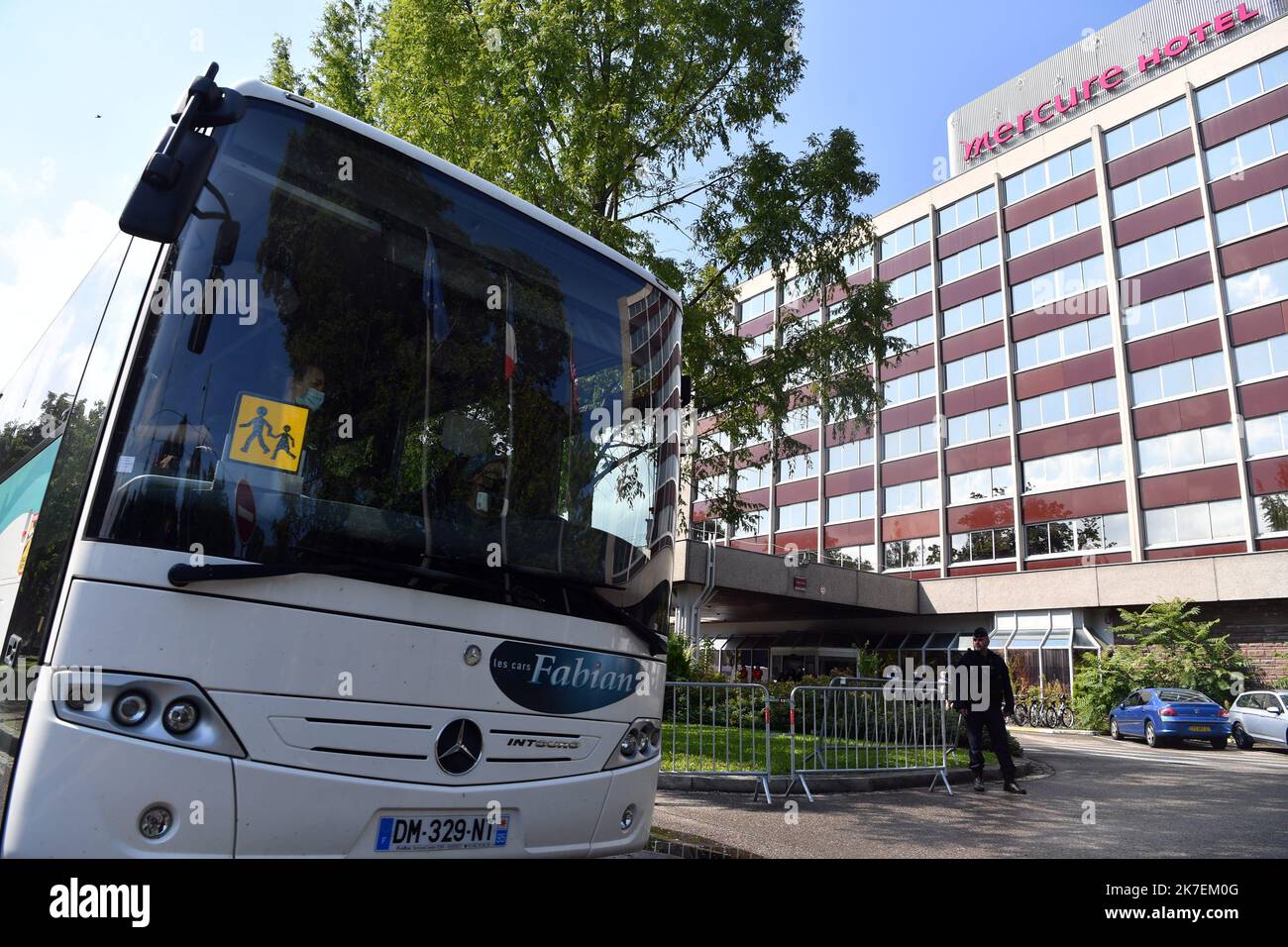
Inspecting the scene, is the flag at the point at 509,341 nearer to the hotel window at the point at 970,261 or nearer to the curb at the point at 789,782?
the curb at the point at 789,782

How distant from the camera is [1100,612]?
105 ft

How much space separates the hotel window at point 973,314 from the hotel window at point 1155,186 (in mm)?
5838

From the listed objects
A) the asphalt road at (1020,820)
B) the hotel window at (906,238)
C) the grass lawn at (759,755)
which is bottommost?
the asphalt road at (1020,820)

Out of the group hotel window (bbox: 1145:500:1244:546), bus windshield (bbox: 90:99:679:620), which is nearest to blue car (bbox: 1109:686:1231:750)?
hotel window (bbox: 1145:500:1244:546)

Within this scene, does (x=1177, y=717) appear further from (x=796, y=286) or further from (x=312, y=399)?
(x=312, y=399)

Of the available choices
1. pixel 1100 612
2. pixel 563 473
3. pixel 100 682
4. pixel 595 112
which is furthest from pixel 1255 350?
pixel 100 682

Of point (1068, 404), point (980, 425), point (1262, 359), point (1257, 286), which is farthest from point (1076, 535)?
point (1257, 286)

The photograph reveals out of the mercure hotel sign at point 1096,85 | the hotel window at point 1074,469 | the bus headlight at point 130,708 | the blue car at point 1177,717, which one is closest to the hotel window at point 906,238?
the mercure hotel sign at point 1096,85

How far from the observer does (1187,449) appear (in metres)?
30.5

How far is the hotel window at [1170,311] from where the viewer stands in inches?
1209

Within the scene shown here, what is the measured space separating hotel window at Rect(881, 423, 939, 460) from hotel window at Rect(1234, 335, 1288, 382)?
12329mm

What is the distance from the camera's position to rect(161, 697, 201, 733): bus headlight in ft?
9.16
